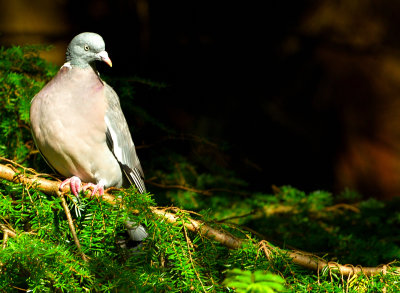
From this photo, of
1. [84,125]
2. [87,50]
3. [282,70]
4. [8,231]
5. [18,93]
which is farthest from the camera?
[282,70]

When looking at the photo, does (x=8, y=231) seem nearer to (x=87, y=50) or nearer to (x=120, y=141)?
(x=120, y=141)

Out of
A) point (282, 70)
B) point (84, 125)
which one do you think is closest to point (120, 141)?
point (84, 125)

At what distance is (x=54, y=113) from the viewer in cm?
221

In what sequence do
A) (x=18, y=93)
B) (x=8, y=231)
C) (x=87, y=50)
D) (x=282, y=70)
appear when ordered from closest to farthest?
(x=8, y=231), (x=87, y=50), (x=18, y=93), (x=282, y=70)

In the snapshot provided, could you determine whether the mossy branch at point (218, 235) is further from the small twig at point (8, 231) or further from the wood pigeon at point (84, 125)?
the wood pigeon at point (84, 125)

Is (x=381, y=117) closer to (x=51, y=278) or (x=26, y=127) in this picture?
(x=26, y=127)

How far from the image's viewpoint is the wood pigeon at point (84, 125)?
7.29 ft

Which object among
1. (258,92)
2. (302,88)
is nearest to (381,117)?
(302,88)

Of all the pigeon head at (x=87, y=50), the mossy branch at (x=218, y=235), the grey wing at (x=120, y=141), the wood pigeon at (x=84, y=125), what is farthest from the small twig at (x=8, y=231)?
the pigeon head at (x=87, y=50)

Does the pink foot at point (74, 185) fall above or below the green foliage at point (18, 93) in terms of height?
below

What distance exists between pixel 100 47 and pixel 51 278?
1.25m

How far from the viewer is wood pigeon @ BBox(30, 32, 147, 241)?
7.29ft

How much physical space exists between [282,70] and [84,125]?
3.18 metres

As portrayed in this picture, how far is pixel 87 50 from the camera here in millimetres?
2420
